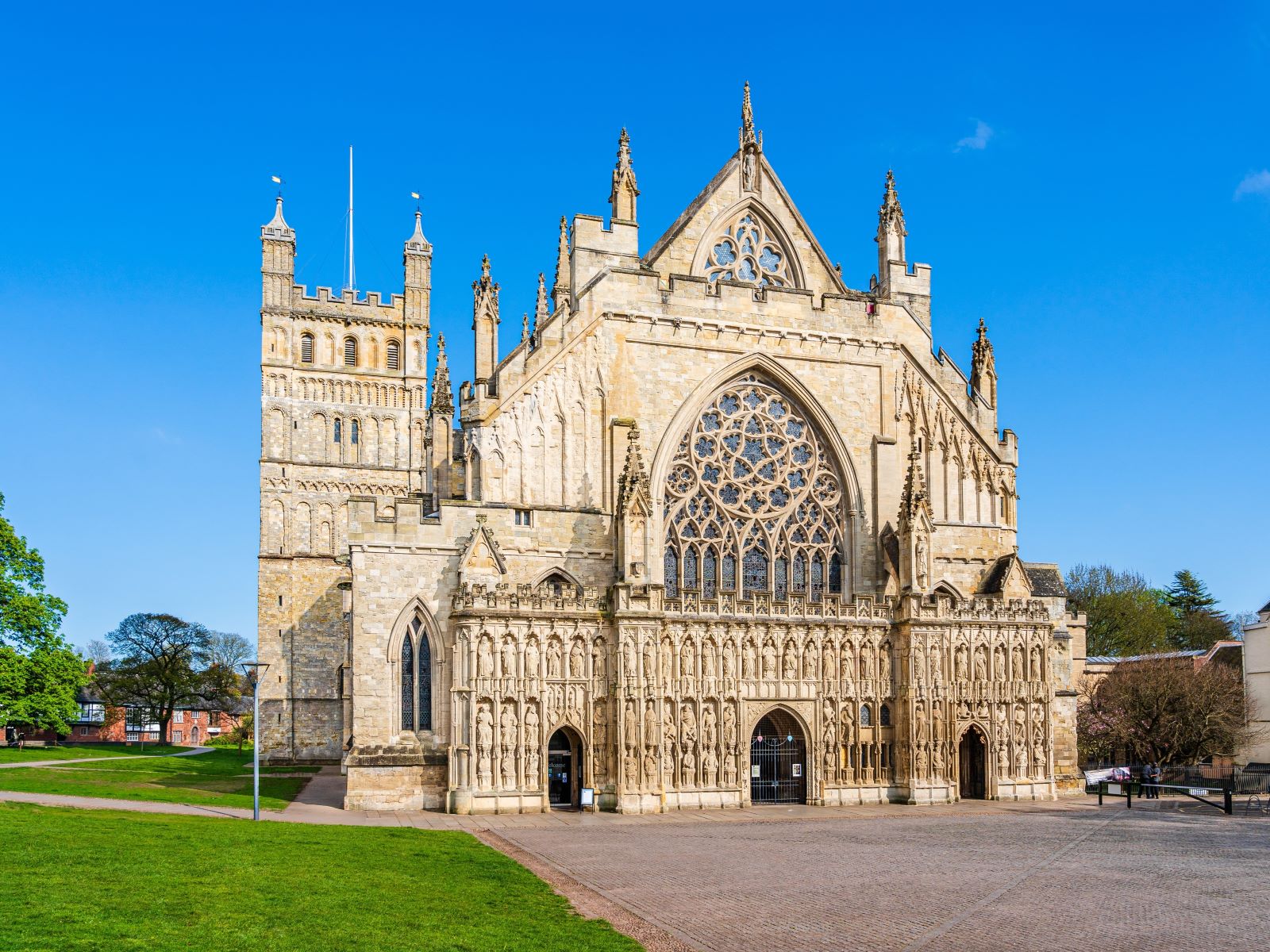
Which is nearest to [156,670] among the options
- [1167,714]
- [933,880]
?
[1167,714]

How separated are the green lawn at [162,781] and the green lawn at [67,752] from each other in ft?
9.87

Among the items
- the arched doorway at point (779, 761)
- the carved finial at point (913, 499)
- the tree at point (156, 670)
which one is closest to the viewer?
the arched doorway at point (779, 761)

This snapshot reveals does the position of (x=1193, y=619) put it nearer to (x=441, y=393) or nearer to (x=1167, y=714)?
(x=1167, y=714)

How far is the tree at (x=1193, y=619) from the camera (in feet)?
247

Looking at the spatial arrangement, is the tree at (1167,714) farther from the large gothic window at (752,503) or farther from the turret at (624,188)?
the turret at (624,188)

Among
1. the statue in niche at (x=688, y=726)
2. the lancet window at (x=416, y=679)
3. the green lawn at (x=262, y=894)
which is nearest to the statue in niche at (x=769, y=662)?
the statue in niche at (x=688, y=726)

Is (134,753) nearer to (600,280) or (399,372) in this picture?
(399,372)

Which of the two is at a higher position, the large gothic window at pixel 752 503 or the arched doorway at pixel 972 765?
the large gothic window at pixel 752 503

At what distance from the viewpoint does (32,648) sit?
4672 centimetres

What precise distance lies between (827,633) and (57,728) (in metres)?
31.5

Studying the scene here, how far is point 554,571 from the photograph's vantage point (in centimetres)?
3462

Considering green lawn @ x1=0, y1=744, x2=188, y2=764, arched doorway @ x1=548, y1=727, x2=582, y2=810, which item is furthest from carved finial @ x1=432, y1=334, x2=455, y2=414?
green lawn @ x1=0, y1=744, x2=188, y2=764

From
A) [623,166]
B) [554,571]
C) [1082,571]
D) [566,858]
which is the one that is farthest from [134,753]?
[1082,571]

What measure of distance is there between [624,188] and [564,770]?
1816cm
